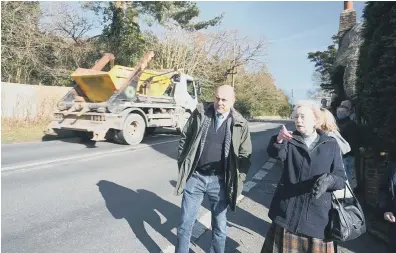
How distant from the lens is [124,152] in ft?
29.6

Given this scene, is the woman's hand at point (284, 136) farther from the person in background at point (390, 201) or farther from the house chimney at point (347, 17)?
the house chimney at point (347, 17)

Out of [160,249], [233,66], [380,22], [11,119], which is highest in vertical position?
[233,66]

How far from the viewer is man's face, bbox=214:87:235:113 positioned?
2875 mm

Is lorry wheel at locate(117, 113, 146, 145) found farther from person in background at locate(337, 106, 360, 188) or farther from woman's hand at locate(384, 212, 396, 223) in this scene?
woman's hand at locate(384, 212, 396, 223)

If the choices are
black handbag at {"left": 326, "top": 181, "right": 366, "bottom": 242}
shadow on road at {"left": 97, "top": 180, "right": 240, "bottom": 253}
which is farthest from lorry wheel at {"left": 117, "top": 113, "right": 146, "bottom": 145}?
black handbag at {"left": 326, "top": 181, "right": 366, "bottom": 242}

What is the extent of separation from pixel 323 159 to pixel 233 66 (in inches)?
1149

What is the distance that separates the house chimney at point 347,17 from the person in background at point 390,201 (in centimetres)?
1575

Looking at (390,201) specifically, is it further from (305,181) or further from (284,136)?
(284,136)

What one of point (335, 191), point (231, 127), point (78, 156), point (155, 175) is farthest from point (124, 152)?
point (335, 191)

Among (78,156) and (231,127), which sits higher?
(231,127)

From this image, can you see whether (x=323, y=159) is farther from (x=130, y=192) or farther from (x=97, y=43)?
(x=97, y=43)

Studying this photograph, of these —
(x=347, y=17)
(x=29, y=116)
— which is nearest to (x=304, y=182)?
(x=29, y=116)

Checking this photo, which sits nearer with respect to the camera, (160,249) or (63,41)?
(160,249)

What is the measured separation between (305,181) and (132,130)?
28.7 ft
